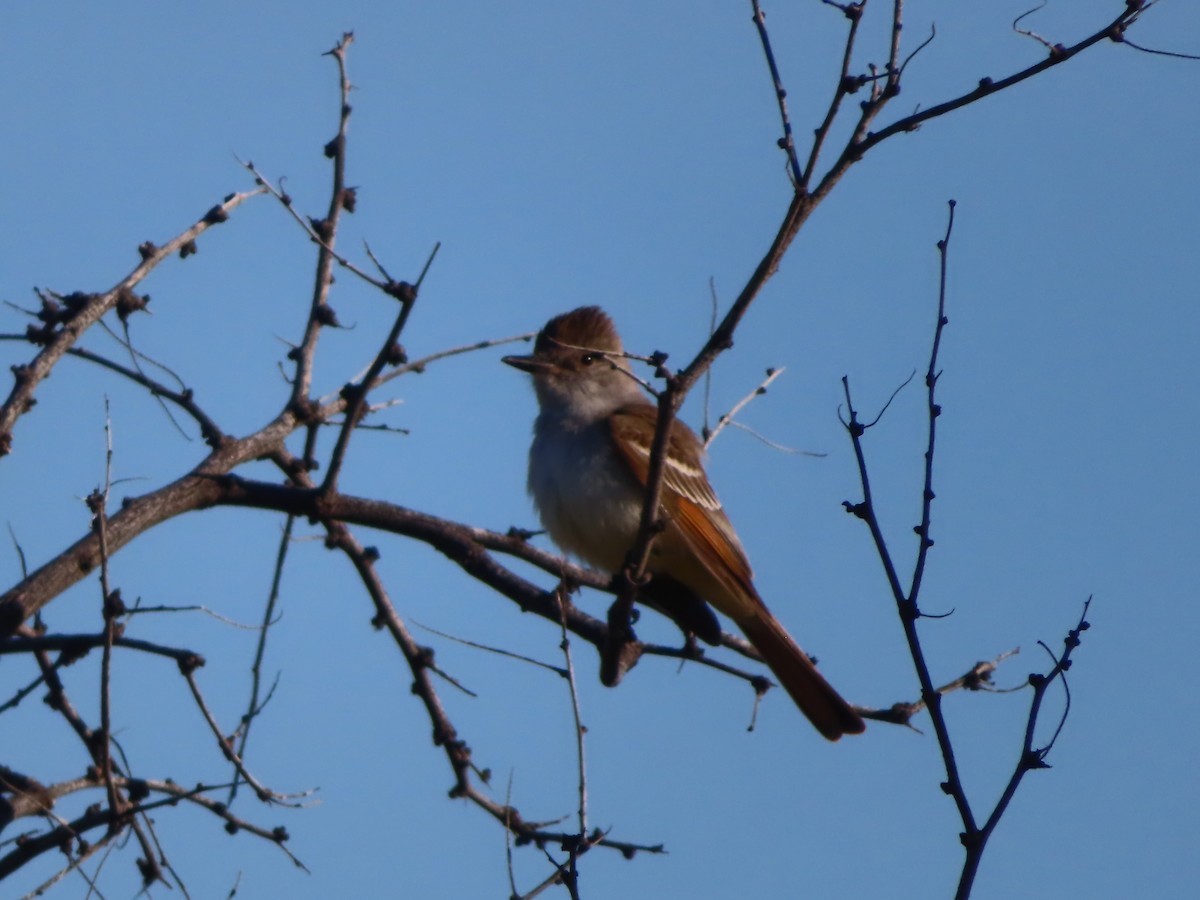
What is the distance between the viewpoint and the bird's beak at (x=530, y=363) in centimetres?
841

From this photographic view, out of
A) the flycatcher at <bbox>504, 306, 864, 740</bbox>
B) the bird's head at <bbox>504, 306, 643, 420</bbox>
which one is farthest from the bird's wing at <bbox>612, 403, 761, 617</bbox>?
the bird's head at <bbox>504, 306, 643, 420</bbox>

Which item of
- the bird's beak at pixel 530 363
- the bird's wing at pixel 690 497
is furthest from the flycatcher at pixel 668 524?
the bird's beak at pixel 530 363

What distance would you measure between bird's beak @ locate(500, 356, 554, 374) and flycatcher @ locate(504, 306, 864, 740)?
0.37 m

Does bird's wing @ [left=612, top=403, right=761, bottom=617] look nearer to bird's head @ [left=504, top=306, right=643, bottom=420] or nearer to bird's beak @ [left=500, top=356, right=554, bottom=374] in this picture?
bird's head @ [left=504, top=306, right=643, bottom=420]

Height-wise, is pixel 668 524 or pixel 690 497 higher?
pixel 690 497

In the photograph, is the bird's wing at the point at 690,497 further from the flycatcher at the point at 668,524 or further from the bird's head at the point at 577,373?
the bird's head at the point at 577,373

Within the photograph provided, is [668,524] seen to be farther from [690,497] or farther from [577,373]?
[577,373]

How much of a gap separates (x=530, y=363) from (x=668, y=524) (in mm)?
1837

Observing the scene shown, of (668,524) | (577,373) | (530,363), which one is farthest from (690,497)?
(530,363)

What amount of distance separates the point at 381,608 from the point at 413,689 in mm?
359

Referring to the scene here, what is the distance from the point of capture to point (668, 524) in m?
6.92

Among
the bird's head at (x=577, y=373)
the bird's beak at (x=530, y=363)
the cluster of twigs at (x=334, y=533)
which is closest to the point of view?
the cluster of twigs at (x=334, y=533)

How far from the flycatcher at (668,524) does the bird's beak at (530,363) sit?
37 cm

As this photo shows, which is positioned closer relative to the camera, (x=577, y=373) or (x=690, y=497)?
(x=690, y=497)
